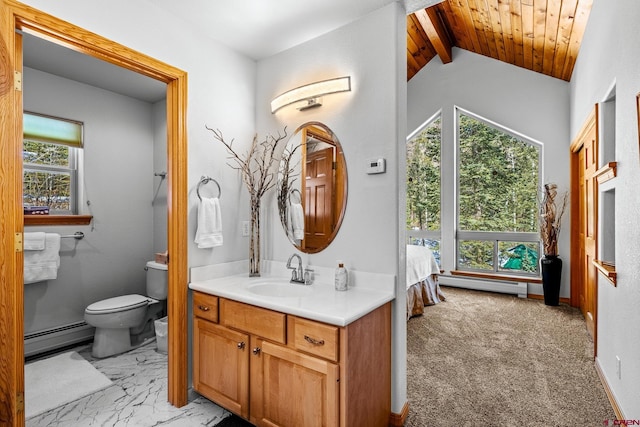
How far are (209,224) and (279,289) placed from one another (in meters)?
0.64

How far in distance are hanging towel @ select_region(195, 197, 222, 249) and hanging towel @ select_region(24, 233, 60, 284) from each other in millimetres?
1597

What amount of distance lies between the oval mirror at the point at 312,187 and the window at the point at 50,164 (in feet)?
7.23

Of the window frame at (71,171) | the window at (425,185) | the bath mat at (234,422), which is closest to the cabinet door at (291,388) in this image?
the bath mat at (234,422)

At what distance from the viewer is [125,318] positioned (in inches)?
112

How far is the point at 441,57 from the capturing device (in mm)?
5238

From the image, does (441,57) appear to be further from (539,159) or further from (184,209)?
(184,209)

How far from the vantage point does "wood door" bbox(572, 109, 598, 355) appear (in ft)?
9.47

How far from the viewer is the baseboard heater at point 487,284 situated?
4.76m

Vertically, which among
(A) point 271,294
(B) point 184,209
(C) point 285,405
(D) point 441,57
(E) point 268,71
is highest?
(D) point 441,57

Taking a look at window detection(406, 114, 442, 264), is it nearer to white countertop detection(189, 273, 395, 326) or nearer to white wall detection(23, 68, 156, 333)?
white countertop detection(189, 273, 395, 326)

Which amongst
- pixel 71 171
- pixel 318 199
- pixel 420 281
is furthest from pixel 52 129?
pixel 420 281

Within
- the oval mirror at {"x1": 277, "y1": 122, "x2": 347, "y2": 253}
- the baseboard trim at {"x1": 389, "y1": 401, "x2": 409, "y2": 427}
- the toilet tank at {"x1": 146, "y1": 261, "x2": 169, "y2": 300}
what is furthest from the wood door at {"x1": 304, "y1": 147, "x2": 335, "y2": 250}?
the toilet tank at {"x1": 146, "y1": 261, "x2": 169, "y2": 300}

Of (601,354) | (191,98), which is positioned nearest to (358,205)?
(191,98)

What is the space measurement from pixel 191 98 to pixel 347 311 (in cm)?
171
